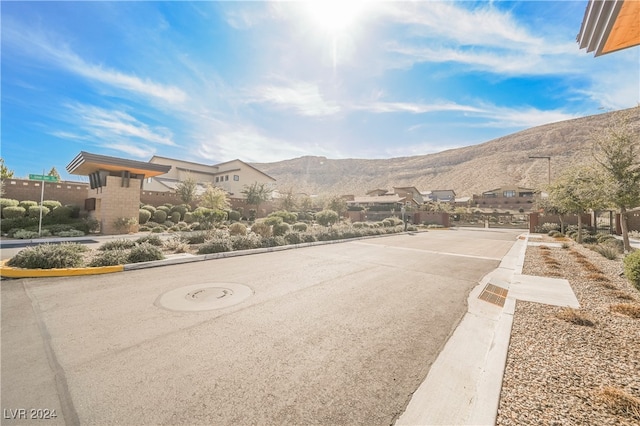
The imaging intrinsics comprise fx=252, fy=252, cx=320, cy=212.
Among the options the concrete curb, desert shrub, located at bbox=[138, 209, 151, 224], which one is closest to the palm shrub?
desert shrub, located at bbox=[138, 209, 151, 224]

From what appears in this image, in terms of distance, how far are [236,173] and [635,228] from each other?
51.1 meters

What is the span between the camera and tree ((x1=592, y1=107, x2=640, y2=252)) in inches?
409

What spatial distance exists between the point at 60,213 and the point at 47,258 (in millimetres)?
16675

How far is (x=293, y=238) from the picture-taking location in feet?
47.6

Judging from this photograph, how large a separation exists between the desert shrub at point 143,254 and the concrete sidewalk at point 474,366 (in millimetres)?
8944

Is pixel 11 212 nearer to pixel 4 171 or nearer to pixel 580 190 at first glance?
pixel 4 171

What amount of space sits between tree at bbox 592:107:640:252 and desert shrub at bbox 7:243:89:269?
20.1m

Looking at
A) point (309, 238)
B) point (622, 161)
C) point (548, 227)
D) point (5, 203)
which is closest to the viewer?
point (622, 161)

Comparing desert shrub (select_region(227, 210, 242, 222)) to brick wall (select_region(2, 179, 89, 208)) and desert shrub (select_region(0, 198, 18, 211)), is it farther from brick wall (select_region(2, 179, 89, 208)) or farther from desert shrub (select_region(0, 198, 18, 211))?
desert shrub (select_region(0, 198, 18, 211))

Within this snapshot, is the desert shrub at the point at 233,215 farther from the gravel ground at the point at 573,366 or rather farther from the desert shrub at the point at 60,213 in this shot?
the gravel ground at the point at 573,366

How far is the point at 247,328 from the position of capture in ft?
13.5

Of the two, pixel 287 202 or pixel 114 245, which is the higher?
pixel 287 202

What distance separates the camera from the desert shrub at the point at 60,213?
18703mm

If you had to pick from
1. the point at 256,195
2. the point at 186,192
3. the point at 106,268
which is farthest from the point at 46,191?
the point at 106,268
